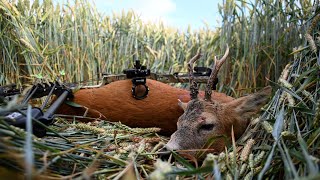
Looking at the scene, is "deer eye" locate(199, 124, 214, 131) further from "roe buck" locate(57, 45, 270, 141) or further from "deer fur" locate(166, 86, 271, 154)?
"roe buck" locate(57, 45, 270, 141)

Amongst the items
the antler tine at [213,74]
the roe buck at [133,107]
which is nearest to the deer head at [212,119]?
the antler tine at [213,74]

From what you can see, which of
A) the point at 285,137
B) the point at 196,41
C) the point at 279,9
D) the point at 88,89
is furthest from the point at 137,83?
the point at 196,41

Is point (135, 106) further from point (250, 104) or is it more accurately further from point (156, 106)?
point (250, 104)

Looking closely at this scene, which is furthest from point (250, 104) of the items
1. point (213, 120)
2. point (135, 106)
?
point (135, 106)

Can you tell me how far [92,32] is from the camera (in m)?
6.34

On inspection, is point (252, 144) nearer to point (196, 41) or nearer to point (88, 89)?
point (88, 89)

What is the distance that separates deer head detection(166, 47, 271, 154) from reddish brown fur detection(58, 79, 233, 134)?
0.69m

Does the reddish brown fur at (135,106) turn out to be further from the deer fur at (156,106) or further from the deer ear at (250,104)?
the deer ear at (250,104)

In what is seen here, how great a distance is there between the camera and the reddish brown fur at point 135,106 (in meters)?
3.88

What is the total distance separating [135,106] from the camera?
394 centimetres

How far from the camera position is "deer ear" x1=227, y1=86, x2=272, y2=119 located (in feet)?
9.65

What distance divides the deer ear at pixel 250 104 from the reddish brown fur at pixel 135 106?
64cm

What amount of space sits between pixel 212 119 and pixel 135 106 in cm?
119

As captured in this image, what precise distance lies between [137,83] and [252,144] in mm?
2041
